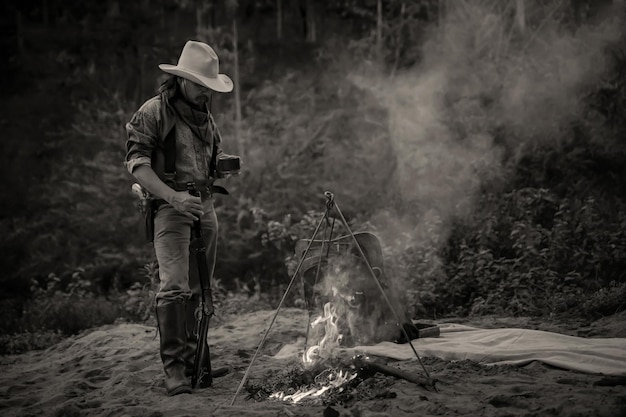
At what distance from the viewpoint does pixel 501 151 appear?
835 centimetres

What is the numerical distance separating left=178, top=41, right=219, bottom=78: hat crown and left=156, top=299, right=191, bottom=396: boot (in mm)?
1657

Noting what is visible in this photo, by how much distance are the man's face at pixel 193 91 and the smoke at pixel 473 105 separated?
4383 millimetres

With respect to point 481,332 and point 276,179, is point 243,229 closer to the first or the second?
point 276,179

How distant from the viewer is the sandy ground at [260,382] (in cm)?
292

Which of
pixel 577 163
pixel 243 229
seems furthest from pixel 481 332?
pixel 243 229

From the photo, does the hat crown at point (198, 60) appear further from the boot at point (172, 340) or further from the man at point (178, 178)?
the boot at point (172, 340)

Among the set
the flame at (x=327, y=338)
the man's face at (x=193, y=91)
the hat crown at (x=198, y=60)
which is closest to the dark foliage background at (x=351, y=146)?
the flame at (x=327, y=338)

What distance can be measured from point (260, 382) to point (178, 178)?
5.11 feet

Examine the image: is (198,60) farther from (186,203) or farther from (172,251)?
(172,251)

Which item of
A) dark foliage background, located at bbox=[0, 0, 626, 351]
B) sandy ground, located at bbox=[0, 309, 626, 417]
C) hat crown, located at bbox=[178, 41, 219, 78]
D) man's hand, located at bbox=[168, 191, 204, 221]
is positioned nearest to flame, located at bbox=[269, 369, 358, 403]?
sandy ground, located at bbox=[0, 309, 626, 417]

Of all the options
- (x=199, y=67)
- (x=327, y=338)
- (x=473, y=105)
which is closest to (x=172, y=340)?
(x=327, y=338)

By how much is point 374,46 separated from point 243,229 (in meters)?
4.81

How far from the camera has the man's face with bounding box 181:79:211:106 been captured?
3.93 m

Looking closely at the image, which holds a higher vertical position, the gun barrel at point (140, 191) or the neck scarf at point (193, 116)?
the neck scarf at point (193, 116)
